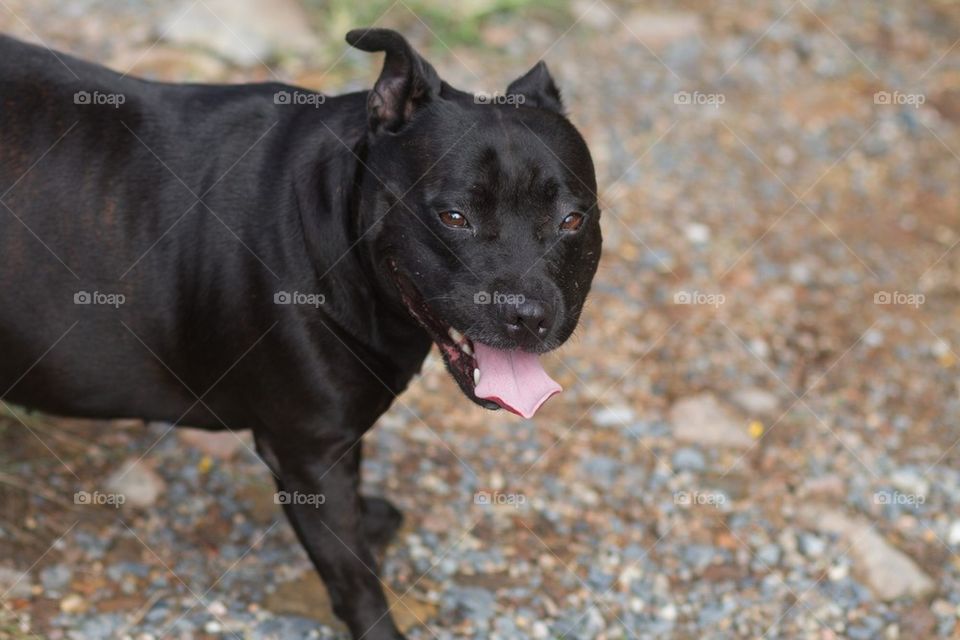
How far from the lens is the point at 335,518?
14.1 ft

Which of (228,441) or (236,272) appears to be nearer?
(236,272)

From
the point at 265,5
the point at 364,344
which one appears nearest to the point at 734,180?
the point at 265,5

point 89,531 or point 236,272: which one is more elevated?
point 236,272

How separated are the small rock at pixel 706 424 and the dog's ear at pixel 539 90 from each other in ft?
7.24

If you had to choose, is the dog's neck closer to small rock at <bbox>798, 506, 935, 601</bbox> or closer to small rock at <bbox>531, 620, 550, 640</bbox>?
small rock at <bbox>531, 620, 550, 640</bbox>

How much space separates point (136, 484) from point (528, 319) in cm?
230

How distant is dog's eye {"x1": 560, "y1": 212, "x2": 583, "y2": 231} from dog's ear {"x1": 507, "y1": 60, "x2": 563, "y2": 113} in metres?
0.53

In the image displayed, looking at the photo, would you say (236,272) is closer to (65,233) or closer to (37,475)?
(65,233)

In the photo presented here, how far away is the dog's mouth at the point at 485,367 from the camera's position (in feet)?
12.6

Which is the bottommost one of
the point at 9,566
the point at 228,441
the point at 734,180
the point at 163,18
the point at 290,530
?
the point at 9,566

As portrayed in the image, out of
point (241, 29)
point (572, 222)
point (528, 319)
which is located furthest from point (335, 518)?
point (241, 29)

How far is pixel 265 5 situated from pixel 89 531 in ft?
13.8

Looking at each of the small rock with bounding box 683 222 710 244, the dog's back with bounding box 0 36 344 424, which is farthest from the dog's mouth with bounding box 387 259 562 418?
the small rock with bounding box 683 222 710 244

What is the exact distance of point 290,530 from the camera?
200 inches
